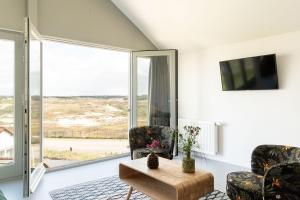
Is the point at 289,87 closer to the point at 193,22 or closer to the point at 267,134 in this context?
the point at 267,134

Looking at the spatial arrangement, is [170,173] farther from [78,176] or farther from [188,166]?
[78,176]

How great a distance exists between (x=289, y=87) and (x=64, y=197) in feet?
11.2

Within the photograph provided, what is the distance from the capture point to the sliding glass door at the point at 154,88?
4.86 metres

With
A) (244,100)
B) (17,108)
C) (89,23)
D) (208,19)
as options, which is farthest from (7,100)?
(244,100)

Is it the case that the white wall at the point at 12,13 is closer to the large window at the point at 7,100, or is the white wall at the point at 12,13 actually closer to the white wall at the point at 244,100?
the large window at the point at 7,100

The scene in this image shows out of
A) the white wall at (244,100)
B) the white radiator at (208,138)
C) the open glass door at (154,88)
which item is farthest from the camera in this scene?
the open glass door at (154,88)

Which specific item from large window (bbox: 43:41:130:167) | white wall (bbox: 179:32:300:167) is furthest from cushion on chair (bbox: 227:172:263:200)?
large window (bbox: 43:41:130:167)

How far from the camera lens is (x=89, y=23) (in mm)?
4199

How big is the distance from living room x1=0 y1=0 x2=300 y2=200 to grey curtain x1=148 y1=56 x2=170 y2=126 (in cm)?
2

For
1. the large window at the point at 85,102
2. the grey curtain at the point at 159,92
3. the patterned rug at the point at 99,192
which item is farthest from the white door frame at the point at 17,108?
the grey curtain at the point at 159,92

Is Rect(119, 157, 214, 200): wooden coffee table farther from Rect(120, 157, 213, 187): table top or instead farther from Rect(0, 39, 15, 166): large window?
Rect(0, 39, 15, 166): large window

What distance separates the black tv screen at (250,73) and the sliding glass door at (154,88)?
1141 millimetres

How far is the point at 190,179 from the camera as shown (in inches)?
88.9

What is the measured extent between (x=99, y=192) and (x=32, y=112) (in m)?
1.50
